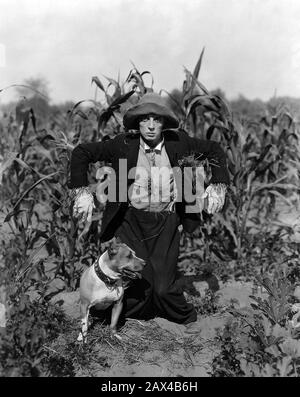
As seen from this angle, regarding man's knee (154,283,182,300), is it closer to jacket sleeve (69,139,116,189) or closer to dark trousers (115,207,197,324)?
dark trousers (115,207,197,324)

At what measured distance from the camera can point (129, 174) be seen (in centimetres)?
338

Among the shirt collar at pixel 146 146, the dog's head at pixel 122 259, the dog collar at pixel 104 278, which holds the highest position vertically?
the shirt collar at pixel 146 146

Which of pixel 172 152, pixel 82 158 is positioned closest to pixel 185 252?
pixel 172 152

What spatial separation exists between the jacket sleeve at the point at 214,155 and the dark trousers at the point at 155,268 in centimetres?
43

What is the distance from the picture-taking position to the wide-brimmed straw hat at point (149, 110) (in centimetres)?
326

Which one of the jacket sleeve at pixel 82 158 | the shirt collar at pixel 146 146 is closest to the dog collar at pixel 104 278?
the jacket sleeve at pixel 82 158

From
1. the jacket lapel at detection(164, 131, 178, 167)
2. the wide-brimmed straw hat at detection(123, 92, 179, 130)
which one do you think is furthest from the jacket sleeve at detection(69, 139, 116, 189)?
the jacket lapel at detection(164, 131, 178, 167)

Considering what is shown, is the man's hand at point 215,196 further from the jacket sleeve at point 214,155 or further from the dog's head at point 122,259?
the dog's head at point 122,259

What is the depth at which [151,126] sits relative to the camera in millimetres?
3270

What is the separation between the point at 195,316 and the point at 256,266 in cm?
127

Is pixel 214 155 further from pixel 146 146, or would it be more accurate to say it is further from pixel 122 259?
pixel 122 259

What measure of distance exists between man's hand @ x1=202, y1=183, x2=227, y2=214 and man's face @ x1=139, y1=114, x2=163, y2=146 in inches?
21.4

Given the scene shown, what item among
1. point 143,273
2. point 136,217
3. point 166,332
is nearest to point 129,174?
point 136,217

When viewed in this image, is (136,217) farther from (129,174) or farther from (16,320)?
(16,320)
